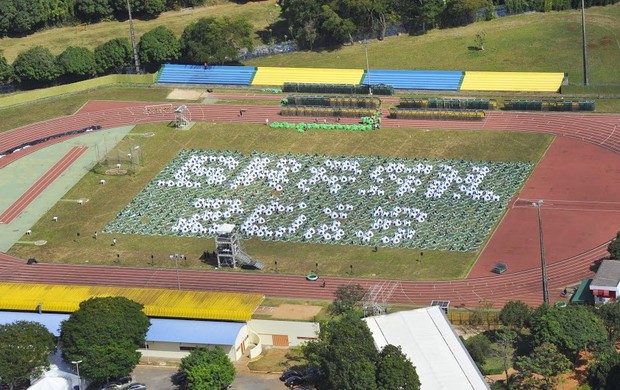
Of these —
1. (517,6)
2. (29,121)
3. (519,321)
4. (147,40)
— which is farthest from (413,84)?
(519,321)

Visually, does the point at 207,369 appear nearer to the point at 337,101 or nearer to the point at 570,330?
the point at 570,330

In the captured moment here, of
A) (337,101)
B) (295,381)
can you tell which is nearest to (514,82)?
(337,101)

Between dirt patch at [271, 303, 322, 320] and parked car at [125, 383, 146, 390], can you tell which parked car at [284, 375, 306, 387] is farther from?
parked car at [125, 383, 146, 390]

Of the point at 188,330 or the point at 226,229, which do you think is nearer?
the point at 188,330

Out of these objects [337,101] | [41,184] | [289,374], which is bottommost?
[289,374]

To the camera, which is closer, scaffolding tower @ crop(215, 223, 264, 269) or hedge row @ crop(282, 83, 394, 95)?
scaffolding tower @ crop(215, 223, 264, 269)

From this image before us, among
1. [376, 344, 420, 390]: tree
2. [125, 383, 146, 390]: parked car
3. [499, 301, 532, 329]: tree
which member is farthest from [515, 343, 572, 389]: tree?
[125, 383, 146, 390]: parked car
